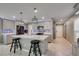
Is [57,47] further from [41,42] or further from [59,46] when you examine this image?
[41,42]

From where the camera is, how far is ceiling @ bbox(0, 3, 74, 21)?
8.53 ft

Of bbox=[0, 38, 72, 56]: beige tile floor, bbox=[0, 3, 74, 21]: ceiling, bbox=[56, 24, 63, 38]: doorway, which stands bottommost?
bbox=[0, 38, 72, 56]: beige tile floor

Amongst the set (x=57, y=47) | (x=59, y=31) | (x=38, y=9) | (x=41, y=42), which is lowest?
(x=57, y=47)

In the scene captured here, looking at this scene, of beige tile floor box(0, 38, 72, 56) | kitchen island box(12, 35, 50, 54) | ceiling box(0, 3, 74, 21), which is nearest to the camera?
ceiling box(0, 3, 74, 21)

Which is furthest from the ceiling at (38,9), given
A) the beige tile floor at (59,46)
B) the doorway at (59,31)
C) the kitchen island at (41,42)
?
the beige tile floor at (59,46)

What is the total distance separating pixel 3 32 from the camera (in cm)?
290

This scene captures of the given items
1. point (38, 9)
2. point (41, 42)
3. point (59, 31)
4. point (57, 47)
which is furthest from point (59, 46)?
point (38, 9)

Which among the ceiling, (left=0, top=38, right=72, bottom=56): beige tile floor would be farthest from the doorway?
the ceiling

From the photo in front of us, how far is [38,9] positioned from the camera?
9.29 feet

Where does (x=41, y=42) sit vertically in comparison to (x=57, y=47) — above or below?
above

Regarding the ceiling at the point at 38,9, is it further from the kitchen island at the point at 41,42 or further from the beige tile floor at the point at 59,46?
the beige tile floor at the point at 59,46

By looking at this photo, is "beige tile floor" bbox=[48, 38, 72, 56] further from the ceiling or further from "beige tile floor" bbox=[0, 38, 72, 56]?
the ceiling

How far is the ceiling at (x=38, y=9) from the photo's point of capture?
2600 millimetres

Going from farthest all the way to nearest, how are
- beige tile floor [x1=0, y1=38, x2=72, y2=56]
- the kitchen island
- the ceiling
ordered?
the kitchen island
beige tile floor [x1=0, y1=38, x2=72, y2=56]
the ceiling
